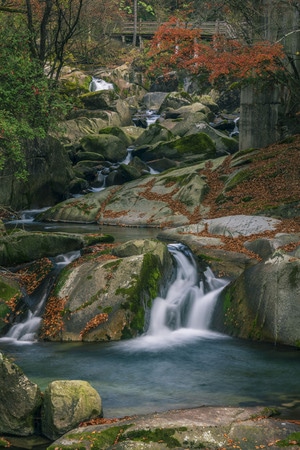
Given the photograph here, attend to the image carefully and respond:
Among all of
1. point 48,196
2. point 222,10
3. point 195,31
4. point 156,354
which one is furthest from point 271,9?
point 156,354

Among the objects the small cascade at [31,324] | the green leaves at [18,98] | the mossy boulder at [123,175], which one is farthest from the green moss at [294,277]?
the mossy boulder at [123,175]

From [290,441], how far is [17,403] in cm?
365

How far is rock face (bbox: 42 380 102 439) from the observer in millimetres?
8742

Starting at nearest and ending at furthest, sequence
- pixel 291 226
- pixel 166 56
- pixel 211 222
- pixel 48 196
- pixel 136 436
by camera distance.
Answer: pixel 136 436
pixel 291 226
pixel 211 222
pixel 166 56
pixel 48 196

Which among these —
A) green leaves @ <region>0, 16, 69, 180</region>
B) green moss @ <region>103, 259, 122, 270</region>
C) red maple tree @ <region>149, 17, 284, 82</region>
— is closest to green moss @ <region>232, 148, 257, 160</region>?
red maple tree @ <region>149, 17, 284, 82</region>

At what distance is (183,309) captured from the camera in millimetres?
14641

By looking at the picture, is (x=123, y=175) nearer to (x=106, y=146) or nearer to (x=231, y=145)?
(x=106, y=146)

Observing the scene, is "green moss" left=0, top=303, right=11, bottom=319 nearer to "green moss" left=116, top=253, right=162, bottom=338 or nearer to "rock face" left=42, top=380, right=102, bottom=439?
"green moss" left=116, top=253, right=162, bottom=338

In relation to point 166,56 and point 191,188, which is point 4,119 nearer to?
point 166,56

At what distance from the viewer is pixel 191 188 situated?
2527 cm

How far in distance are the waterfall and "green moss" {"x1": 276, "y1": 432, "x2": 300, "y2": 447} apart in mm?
5195

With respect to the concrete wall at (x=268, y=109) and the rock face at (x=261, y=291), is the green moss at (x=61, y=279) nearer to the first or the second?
the rock face at (x=261, y=291)

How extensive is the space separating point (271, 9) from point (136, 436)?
62.9ft

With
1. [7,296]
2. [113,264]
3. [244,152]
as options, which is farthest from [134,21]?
[7,296]
